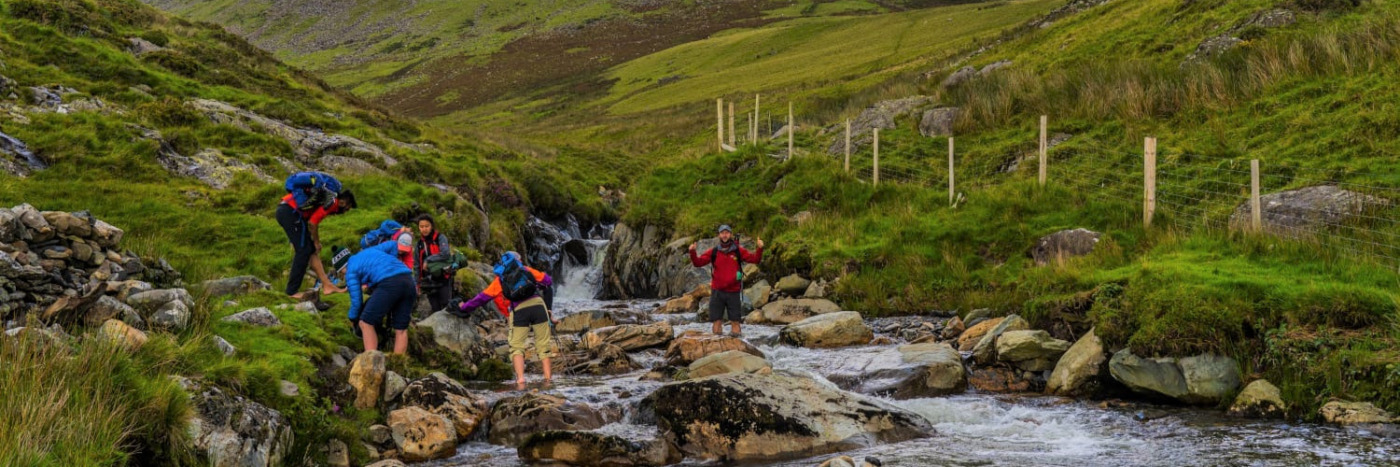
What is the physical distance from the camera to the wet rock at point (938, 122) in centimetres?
2813

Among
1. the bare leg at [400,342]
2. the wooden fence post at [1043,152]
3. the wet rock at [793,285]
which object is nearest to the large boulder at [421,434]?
the bare leg at [400,342]

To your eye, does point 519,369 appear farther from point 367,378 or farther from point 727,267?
point 727,267

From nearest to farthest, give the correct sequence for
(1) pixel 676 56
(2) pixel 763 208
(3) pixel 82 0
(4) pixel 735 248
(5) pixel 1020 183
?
(4) pixel 735 248, (5) pixel 1020 183, (2) pixel 763 208, (3) pixel 82 0, (1) pixel 676 56

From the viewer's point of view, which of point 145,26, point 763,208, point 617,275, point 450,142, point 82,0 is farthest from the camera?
point 450,142

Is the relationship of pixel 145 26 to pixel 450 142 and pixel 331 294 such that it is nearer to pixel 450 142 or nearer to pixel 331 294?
pixel 450 142

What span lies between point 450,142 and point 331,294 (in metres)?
24.2

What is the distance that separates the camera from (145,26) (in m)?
36.3

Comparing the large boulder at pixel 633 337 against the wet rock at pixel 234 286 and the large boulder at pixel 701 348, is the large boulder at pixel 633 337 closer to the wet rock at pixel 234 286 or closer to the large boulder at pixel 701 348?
the large boulder at pixel 701 348

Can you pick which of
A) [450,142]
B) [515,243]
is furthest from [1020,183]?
[450,142]

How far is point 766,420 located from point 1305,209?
412 inches

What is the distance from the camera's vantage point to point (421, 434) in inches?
424

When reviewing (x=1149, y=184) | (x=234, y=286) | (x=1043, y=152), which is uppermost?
(x=1043, y=152)

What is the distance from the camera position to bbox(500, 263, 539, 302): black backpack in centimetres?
1401

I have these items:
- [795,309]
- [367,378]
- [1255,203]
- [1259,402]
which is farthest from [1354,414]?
[367,378]
